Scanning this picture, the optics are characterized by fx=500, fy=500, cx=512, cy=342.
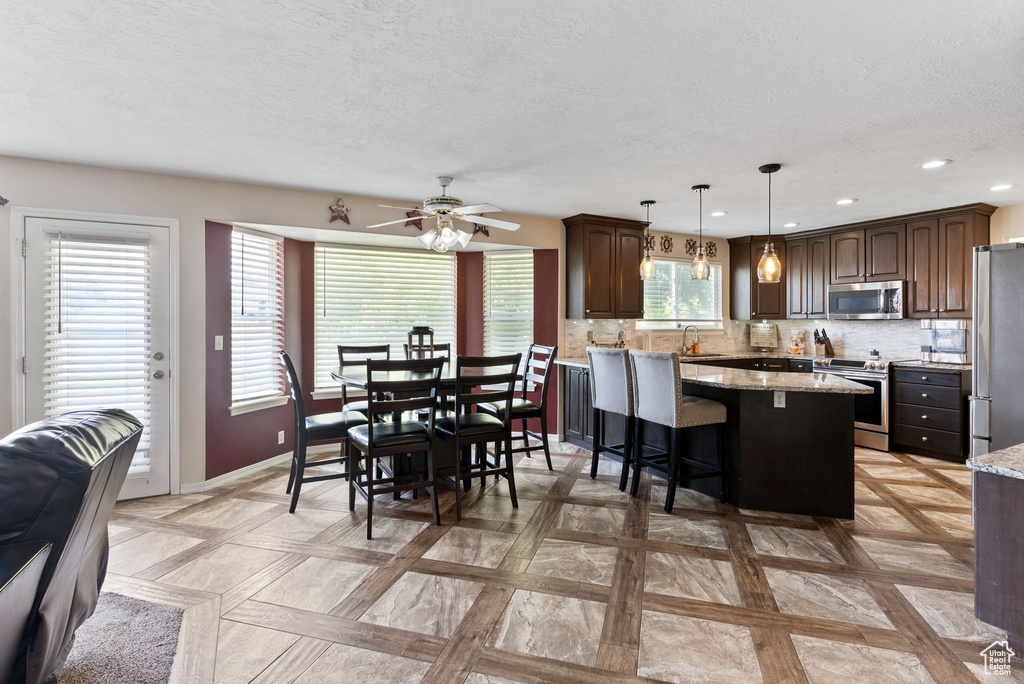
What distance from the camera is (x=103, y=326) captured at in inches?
137

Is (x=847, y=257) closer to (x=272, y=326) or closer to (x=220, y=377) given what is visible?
(x=272, y=326)

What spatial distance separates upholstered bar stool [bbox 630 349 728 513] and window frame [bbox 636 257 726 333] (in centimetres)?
250

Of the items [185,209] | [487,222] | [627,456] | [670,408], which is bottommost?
[627,456]

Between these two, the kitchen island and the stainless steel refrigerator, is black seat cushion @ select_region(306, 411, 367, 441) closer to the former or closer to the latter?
the kitchen island

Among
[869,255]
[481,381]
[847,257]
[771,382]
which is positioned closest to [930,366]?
[869,255]

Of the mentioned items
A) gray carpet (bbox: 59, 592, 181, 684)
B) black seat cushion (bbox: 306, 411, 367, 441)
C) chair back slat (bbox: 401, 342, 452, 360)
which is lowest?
gray carpet (bbox: 59, 592, 181, 684)

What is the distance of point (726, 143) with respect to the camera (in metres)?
3.04

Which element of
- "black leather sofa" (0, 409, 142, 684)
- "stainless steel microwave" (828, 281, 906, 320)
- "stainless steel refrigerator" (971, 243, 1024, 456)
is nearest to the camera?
"black leather sofa" (0, 409, 142, 684)

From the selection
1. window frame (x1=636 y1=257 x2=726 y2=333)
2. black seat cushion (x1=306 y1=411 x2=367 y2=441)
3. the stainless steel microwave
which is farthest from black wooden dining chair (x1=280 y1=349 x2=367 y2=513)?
the stainless steel microwave

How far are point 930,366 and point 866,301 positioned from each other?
3.26 ft

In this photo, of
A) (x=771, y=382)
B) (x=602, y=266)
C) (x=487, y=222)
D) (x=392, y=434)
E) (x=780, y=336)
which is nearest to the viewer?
(x=392, y=434)

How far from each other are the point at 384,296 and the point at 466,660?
3.79 meters

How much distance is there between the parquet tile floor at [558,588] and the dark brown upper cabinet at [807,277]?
281 cm

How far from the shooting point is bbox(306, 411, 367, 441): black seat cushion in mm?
3438
